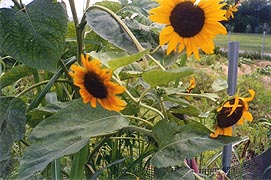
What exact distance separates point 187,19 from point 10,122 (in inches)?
6.2

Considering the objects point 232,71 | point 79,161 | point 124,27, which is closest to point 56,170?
point 79,161

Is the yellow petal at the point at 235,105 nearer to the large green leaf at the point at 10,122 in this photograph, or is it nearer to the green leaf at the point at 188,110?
the green leaf at the point at 188,110

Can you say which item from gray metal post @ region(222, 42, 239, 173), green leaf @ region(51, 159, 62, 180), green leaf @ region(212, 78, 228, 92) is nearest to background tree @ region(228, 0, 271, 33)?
gray metal post @ region(222, 42, 239, 173)

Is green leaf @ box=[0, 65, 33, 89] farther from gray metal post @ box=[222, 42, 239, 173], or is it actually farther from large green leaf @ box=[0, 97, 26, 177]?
gray metal post @ box=[222, 42, 239, 173]

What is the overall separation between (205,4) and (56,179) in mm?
211

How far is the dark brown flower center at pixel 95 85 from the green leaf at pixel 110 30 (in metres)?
0.05

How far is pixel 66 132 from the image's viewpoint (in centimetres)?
31

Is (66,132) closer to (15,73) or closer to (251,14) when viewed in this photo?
(15,73)

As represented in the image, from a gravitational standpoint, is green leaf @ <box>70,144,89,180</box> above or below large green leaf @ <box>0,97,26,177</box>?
below

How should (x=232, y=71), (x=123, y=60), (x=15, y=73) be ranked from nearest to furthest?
(x=123, y=60) → (x=15, y=73) → (x=232, y=71)

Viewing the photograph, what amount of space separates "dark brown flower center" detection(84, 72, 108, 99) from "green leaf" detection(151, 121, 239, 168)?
50mm

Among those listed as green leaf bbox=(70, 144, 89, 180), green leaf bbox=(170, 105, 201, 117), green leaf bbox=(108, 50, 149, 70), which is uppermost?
green leaf bbox=(108, 50, 149, 70)

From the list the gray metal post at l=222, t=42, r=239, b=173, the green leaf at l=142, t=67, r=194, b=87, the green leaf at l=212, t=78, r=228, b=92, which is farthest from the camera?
the gray metal post at l=222, t=42, r=239, b=173

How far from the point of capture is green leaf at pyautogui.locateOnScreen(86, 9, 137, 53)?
0.33 meters
